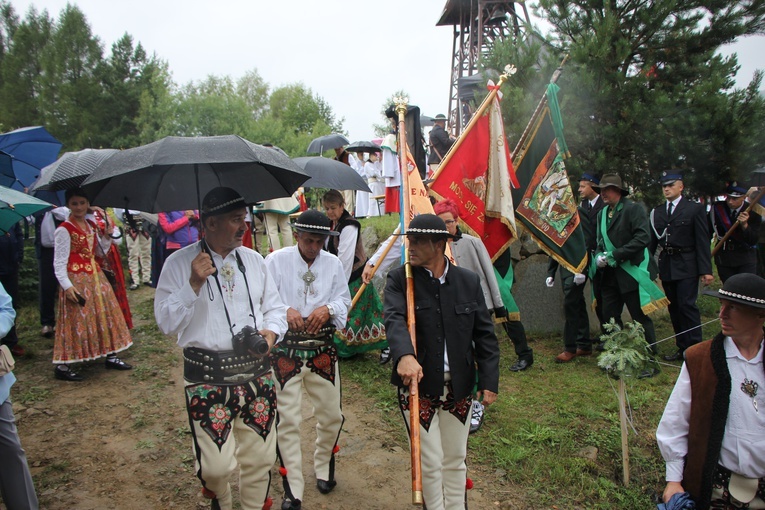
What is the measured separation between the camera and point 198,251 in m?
3.06

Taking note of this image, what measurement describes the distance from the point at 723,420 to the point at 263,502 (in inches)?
103

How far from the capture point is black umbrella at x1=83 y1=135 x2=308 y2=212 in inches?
101

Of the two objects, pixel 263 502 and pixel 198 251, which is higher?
pixel 198 251

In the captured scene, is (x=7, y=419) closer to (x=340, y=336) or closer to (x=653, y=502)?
(x=340, y=336)

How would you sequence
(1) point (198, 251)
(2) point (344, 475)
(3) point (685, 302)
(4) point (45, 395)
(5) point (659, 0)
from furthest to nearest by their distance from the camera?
(5) point (659, 0) < (3) point (685, 302) < (4) point (45, 395) < (2) point (344, 475) < (1) point (198, 251)

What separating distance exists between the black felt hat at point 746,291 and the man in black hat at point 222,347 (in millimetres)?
2467

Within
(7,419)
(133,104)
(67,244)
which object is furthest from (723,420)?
(133,104)

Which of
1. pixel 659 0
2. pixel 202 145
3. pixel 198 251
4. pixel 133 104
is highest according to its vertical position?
pixel 133 104

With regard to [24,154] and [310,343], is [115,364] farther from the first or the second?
[310,343]

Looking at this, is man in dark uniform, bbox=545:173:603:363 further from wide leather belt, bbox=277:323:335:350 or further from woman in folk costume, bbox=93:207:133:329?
woman in folk costume, bbox=93:207:133:329

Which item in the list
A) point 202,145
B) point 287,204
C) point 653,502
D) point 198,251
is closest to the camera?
point 202,145

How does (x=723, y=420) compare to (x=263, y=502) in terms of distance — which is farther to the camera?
(x=263, y=502)

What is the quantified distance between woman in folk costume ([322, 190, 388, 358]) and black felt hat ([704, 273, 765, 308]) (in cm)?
349

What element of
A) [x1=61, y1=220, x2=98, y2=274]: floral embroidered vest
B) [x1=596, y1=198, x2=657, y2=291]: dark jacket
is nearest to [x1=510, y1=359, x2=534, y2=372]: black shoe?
[x1=596, y1=198, x2=657, y2=291]: dark jacket
